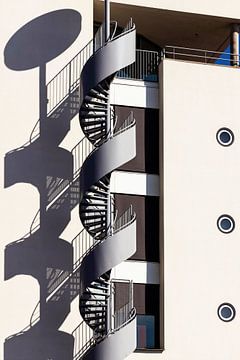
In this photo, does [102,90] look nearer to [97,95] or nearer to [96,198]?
[97,95]

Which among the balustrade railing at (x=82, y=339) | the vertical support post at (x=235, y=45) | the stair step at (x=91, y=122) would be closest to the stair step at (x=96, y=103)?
the stair step at (x=91, y=122)

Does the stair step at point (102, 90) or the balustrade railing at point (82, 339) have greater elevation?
the stair step at point (102, 90)

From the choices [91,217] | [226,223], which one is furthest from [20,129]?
[226,223]

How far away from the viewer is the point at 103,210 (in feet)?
95.1

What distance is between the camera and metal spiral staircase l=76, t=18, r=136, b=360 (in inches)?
1107

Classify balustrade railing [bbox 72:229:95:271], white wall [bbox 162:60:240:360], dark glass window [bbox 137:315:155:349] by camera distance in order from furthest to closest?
white wall [bbox 162:60:240:360], dark glass window [bbox 137:315:155:349], balustrade railing [bbox 72:229:95:271]

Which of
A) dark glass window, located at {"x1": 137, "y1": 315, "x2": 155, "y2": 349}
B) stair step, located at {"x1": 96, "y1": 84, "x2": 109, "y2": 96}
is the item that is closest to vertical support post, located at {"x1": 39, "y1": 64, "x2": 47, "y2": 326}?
stair step, located at {"x1": 96, "y1": 84, "x2": 109, "y2": 96}

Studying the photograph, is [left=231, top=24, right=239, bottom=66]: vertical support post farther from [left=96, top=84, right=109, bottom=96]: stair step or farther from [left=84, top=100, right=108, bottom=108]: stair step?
[left=84, top=100, right=108, bottom=108]: stair step

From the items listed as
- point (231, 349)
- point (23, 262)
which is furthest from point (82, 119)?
point (231, 349)

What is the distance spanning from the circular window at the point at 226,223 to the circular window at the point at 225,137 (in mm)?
1785

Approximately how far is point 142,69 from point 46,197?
4.43 metres

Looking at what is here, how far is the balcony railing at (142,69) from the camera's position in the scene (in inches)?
1244

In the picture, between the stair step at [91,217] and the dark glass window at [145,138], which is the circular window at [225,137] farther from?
the stair step at [91,217]

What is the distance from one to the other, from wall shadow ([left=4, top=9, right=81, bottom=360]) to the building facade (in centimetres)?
3
